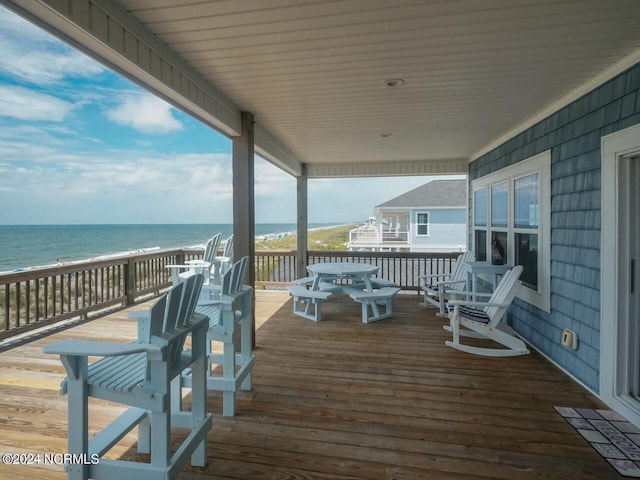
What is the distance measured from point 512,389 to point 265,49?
327 cm

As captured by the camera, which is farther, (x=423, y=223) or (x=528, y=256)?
(x=423, y=223)

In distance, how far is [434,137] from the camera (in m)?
4.72

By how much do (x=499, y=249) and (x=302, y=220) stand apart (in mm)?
3756

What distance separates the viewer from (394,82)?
9.20 feet

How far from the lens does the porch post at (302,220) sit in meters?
6.83

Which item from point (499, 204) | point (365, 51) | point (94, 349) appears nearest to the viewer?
point (94, 349)

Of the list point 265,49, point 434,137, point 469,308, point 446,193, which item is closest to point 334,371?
point 469,308

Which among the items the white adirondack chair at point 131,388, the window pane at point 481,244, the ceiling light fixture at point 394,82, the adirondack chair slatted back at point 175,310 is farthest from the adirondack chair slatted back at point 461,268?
the white adirondack chair at point 131,388

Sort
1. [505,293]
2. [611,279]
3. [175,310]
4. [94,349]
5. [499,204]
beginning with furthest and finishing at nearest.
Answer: [499,204]
[505,293]
[611,279]
[175,310]
[94,349]

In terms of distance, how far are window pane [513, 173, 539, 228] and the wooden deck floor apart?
1.55 metres

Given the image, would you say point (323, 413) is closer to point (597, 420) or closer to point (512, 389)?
point (512, 389)

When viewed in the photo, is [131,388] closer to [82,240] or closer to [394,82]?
[394,82]

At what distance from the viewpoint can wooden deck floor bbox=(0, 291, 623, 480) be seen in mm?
1777

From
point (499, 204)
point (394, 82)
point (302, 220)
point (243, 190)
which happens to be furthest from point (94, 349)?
point (302, 220)
